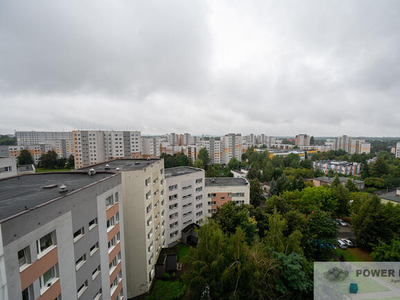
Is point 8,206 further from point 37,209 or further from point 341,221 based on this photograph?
point 341,221

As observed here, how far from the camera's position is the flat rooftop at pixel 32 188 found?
223 inches

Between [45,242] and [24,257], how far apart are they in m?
0.60

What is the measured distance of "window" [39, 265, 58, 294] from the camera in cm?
551

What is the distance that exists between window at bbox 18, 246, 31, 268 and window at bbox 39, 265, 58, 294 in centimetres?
76

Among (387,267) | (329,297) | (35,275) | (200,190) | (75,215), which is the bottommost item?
(387,267)

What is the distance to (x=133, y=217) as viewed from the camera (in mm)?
12766

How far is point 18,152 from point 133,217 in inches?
2860

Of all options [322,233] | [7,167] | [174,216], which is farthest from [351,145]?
[7,167]

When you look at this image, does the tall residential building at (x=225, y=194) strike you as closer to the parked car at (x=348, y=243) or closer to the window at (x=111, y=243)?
the parked car at (x=348, y=243)

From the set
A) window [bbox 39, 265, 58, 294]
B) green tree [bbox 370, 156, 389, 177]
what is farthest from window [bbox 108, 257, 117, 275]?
green tree [bbox 370, 156, 389, 177]

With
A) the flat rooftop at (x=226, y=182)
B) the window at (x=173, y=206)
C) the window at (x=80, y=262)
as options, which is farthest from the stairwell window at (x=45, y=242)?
the flat rooftop at (x=226, y=182)

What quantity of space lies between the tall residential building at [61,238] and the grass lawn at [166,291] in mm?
3810

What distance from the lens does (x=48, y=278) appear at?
579cm

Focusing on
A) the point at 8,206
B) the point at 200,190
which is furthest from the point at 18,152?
the point at 8,206
